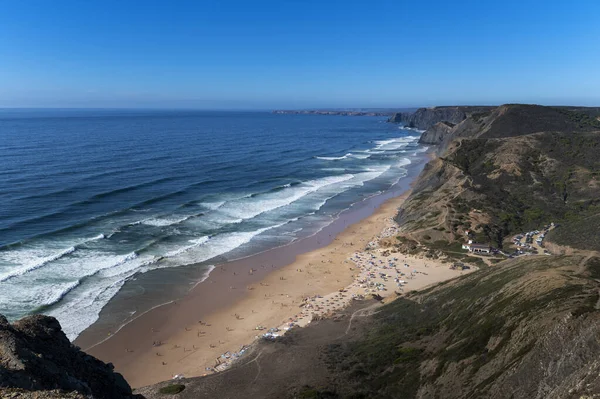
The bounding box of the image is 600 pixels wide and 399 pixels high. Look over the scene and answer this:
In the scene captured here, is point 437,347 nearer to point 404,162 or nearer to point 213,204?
point 213,204

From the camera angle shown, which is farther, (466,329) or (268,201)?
(268,201)

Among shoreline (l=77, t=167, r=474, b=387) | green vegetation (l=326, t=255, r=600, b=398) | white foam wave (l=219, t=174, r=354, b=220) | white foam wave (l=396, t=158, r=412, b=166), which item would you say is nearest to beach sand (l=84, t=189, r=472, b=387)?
shoreline (l=77, t=167, r=474, b=387)

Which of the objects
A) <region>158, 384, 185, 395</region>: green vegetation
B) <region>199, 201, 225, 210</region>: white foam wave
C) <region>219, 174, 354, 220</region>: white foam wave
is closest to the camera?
<region>158, 384, 185, 395</region>: green vegetation

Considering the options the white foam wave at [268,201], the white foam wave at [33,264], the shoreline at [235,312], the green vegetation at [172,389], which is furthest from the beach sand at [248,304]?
the white foam wave at [268,201]

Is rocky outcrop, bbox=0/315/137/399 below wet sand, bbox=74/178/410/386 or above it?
above

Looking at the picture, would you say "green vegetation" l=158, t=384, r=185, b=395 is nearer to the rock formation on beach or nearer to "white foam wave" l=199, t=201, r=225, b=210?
the rock formation on beach

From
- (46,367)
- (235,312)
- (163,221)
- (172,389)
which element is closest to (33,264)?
(163,221)
